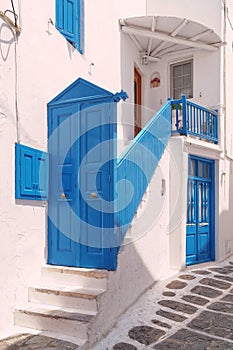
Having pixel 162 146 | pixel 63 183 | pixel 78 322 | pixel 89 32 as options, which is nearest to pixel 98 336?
pixel 78 322

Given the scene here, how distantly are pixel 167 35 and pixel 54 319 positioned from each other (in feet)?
24.5

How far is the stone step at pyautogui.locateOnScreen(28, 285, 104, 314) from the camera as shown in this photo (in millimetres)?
3775

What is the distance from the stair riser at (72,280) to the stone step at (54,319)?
369 millimetres

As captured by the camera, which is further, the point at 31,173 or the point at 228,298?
the point at 228,298

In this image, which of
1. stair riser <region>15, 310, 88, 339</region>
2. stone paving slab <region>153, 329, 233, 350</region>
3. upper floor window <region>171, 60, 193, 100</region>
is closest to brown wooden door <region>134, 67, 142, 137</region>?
upper floor window <region>171, 60, 193, 100</region>

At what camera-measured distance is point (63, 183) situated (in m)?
4.54

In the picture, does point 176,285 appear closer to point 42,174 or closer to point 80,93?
point 42,174

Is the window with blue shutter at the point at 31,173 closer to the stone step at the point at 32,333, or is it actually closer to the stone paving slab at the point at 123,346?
the stone step at the point at 32,333

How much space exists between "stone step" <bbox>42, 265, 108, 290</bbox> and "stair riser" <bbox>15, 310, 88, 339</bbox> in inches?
22.4

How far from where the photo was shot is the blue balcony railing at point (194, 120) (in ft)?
24.7

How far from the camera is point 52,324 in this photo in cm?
367

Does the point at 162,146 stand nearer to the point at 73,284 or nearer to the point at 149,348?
the point at 73,284

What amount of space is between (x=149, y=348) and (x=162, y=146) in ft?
13.0

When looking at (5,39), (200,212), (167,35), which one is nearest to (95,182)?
(5,39)
